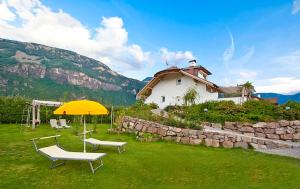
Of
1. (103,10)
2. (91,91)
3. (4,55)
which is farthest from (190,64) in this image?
(4,55)

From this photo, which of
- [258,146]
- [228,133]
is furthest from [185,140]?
[258,146]

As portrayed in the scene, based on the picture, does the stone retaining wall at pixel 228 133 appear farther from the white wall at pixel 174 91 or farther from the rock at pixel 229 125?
the white wall at pixel 174 91

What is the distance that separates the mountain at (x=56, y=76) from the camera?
248 ft

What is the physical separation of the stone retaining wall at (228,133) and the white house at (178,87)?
354 inches

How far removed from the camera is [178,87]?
89.3 ft

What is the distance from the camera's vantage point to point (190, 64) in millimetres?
30844

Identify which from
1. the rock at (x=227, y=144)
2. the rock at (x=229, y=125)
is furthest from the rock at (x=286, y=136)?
the rock at (x=227, y=144)

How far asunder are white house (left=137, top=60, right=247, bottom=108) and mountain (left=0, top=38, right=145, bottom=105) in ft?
120

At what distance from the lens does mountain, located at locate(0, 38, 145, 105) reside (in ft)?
248

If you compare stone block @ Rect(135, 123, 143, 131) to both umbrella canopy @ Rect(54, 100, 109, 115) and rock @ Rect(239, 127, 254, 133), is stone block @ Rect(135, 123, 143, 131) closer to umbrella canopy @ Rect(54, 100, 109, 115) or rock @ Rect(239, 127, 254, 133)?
umbrella canopy @ Rect(54, 100, 109, 115)

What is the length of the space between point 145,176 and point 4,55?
4157 inches

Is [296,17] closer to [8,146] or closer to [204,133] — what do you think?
[204,133]

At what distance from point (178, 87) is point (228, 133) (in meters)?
15.4

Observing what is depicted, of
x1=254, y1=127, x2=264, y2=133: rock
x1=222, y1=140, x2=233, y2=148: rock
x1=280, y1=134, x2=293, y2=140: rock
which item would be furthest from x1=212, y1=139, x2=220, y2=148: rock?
x1=280, y1=134, x2=293, y2=140: rock
